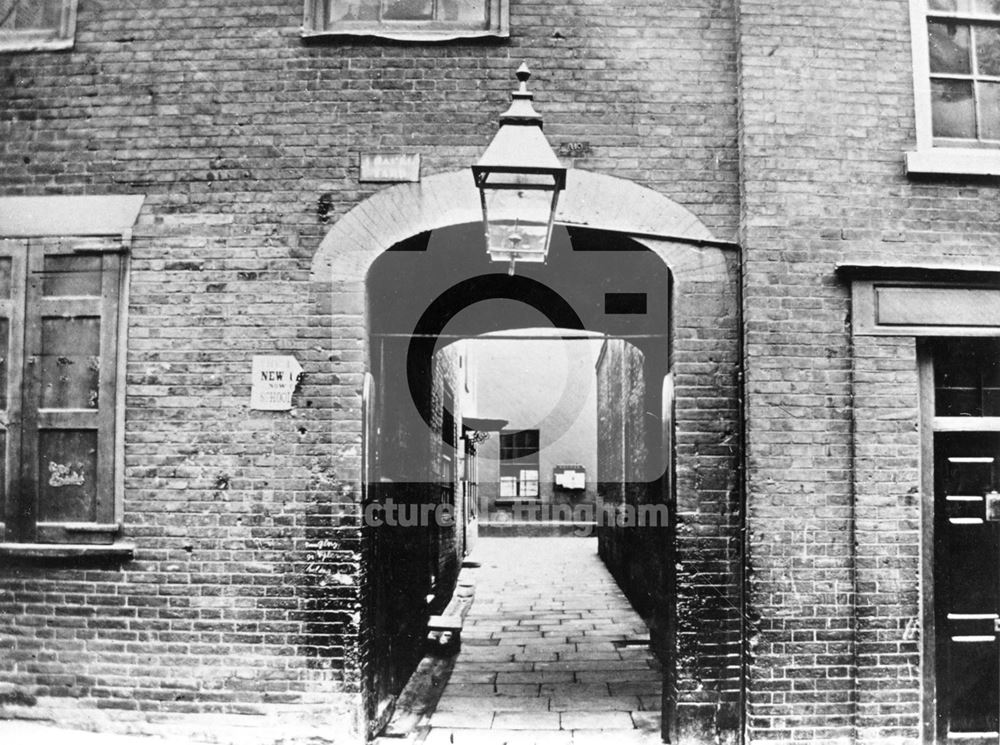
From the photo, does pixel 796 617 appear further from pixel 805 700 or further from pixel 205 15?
pixel 205 15

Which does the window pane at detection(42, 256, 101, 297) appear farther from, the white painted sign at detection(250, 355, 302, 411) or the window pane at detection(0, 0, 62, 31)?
the window pane at detection(0, 0, 62, 31)

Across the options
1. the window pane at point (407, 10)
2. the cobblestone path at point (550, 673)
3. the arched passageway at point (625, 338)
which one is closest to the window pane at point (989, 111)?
the arched passageway at point (625, 338)

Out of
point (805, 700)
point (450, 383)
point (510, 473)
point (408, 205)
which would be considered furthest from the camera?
point (510, 473)

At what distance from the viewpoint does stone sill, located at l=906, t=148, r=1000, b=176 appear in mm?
5512

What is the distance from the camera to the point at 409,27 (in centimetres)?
588

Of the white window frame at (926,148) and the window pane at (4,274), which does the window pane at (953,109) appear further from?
the window pane at (4,274)

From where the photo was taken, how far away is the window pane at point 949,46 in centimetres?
573

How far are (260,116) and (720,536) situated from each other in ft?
13.8

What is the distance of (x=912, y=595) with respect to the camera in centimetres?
530

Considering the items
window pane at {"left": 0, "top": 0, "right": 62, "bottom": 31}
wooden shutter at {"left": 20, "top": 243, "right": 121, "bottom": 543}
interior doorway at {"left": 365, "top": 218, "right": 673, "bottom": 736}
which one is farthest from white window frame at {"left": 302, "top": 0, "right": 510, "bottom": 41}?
wooden shutter at {"left": 20, "top": 243, "right": 121, "bottom": 543}

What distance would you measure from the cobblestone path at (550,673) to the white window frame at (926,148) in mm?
4292

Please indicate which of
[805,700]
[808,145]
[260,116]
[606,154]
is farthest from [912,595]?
[260,116]

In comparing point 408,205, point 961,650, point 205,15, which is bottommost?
point 961,650

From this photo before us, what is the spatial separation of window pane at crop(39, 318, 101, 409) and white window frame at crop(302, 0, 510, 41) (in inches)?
100
